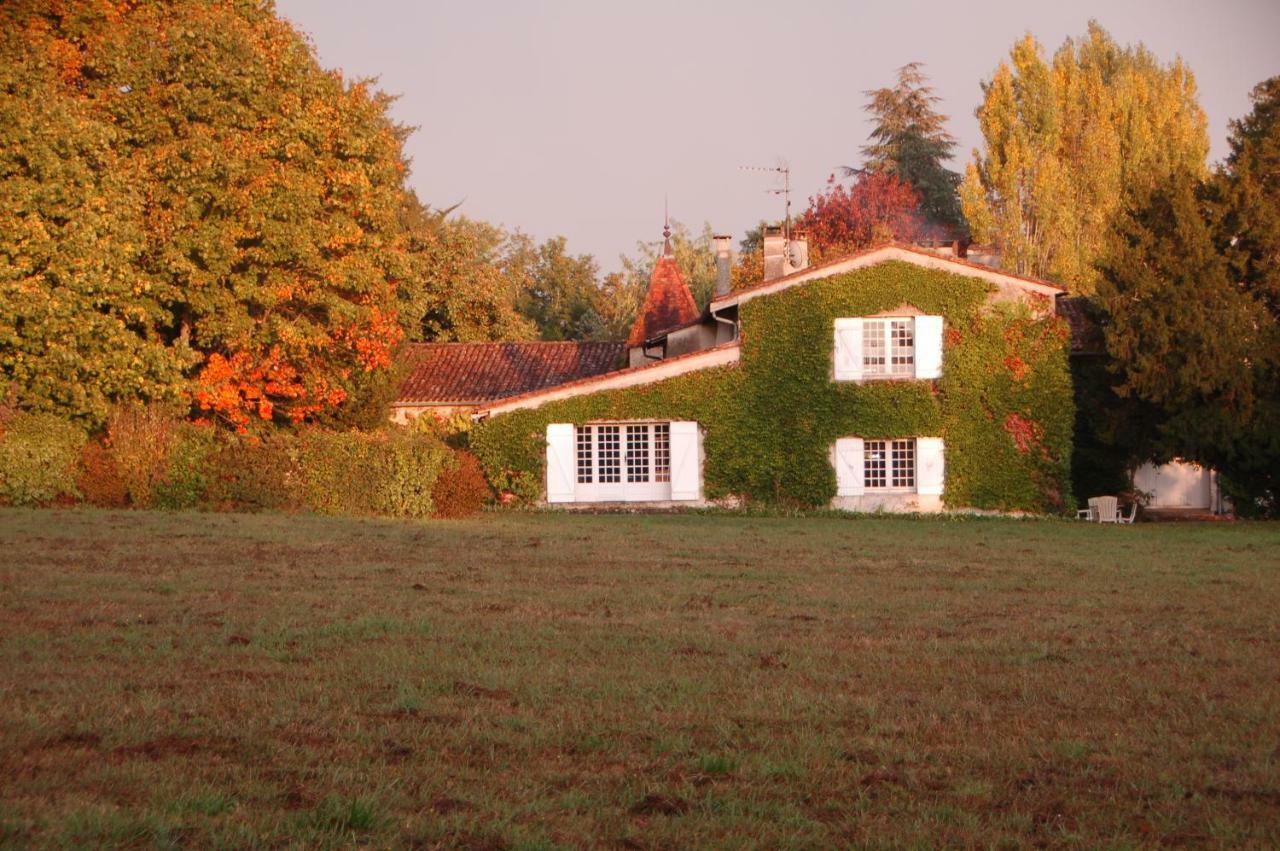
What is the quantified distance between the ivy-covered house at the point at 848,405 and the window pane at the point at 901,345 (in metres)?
0.04

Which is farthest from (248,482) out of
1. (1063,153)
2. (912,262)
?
(1063,153)

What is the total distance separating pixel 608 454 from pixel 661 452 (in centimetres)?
122

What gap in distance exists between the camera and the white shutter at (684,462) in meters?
31.2

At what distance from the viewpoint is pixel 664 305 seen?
39.3 metres

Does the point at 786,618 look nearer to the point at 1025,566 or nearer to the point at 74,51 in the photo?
the point at 1025,566

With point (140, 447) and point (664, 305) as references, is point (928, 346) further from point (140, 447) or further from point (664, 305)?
point (140, 447)

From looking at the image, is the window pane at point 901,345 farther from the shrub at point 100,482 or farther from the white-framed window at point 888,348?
the shrub at point 100,482

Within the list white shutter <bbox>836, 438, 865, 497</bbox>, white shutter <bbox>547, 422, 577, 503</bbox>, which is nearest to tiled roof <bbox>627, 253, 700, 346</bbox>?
white shutter <bbox>547, 422, 577, 503</bbox>

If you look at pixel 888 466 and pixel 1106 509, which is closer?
pixel 1106 509

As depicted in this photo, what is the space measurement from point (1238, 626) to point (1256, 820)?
626 centimetres

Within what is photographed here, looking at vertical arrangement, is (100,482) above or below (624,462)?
below

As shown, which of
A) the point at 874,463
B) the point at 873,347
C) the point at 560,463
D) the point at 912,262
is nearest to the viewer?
the point at 912,262

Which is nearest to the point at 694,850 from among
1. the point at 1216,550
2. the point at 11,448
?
the point at 1216,550

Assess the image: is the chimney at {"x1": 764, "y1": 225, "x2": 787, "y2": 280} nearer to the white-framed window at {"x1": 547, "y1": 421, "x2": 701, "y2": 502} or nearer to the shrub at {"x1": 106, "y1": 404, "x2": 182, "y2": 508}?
the white-framed window at {"x1": 547, "y1": 421, "x2": 701, "y2": 502}
